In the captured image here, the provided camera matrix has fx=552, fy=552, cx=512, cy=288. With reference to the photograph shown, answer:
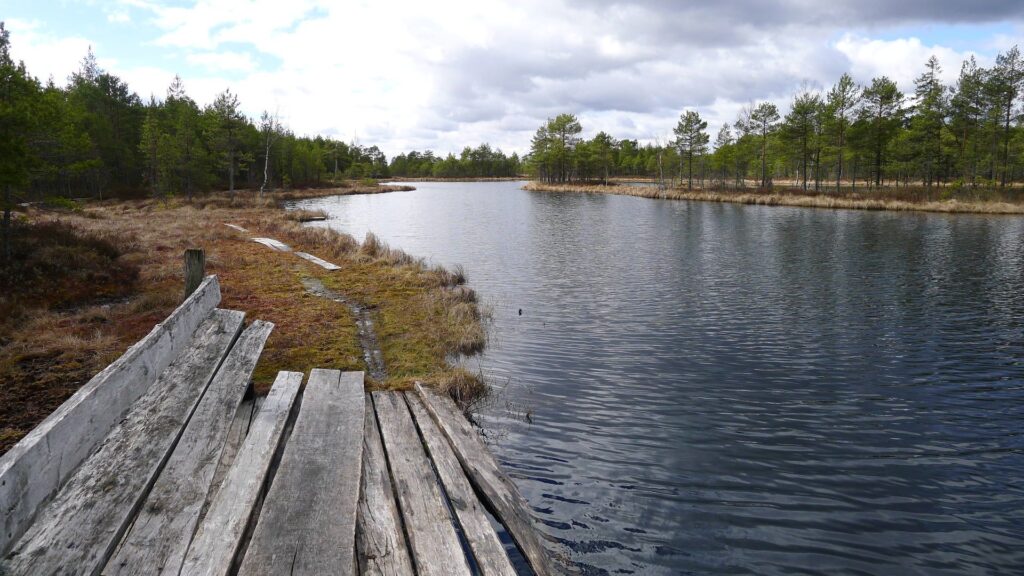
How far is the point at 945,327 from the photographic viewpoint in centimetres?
1473

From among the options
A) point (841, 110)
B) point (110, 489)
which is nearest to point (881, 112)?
point (841, 110)

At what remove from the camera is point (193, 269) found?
30.4 ft

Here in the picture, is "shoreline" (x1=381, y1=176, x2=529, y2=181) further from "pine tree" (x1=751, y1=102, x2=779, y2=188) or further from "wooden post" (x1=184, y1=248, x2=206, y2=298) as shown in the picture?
"wooden post" (x1=184, y1=248, x2=206, y2=298)

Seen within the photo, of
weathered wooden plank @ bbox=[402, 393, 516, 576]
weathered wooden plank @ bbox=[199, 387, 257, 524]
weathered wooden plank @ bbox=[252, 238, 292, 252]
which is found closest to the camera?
weathered wooden plank @ bbox=[402, 393, 516, 576]

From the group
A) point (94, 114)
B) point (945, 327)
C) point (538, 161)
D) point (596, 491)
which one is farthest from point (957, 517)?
point (538, 161)

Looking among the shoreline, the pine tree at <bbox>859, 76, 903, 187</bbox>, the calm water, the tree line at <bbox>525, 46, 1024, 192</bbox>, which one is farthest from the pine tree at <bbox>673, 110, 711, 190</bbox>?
the shoreline

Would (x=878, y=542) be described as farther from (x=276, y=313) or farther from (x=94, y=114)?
(x=94, y=114)

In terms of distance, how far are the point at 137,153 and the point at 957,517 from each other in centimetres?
8255

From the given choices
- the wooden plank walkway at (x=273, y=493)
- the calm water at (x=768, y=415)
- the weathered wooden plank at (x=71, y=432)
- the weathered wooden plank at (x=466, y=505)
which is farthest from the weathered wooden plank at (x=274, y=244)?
the weathered wooden plank at (x=466, y=505)

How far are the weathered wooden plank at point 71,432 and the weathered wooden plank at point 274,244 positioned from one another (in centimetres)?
1978

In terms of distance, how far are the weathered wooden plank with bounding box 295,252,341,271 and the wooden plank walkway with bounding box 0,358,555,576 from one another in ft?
47.6

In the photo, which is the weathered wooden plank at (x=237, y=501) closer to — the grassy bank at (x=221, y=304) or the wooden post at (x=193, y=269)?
the grassy bank at (x=221, y=304)

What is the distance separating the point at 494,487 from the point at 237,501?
8.22ft

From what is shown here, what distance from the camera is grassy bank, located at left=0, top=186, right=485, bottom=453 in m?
9.24
